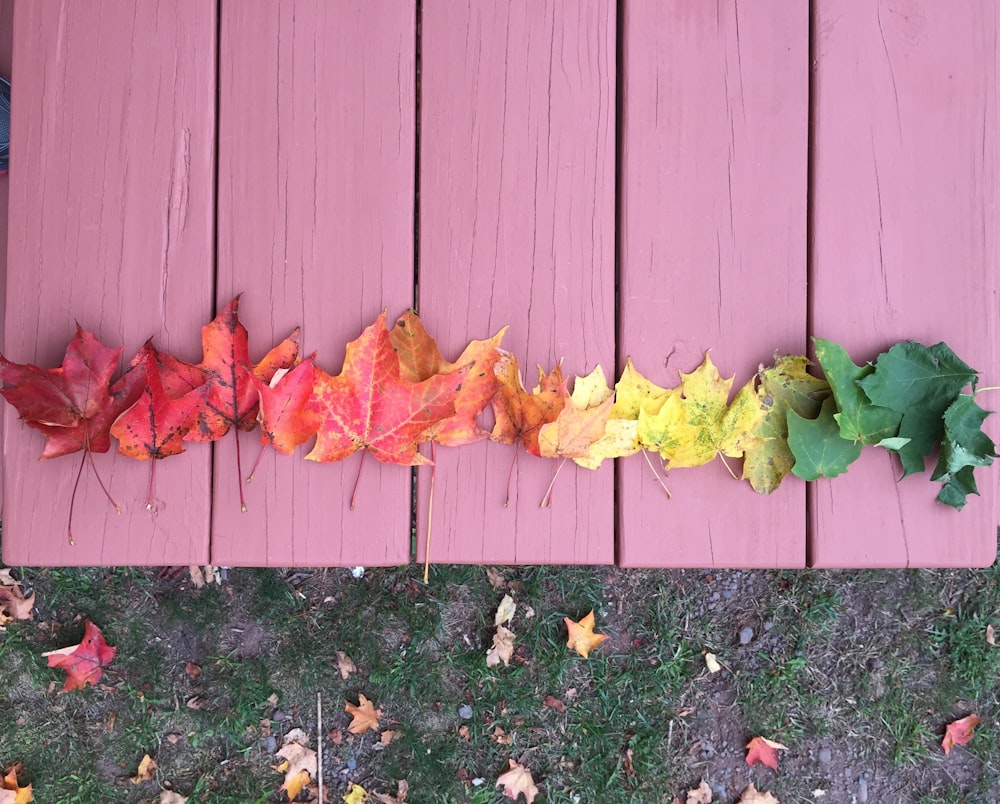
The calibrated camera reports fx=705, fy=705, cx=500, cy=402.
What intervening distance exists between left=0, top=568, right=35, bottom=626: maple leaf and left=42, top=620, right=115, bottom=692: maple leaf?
0.48 ft

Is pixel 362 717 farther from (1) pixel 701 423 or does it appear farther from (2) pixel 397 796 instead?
(1) pixel 701 423

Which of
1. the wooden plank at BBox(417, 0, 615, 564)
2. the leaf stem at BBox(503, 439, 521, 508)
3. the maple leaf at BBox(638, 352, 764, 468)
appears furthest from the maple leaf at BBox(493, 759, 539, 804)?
the maple leaf at BBox(638, 352, 764, 468)

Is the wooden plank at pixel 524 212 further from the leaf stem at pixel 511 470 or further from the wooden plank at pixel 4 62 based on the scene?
the wooden plank at pixel 4 62

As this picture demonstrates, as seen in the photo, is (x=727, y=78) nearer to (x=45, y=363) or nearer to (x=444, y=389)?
(x=444, y=389)

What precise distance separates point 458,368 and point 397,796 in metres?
1.47

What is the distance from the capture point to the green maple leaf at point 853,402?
1366mm

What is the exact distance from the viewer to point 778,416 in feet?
4.62

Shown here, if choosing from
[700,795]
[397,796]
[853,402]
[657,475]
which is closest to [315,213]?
[657,475]

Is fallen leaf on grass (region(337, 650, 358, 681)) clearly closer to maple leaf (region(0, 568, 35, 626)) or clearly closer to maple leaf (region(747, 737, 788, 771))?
maple leaf (region(0, 568, 35, 626))

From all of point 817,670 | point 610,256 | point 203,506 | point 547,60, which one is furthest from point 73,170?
point 817,670

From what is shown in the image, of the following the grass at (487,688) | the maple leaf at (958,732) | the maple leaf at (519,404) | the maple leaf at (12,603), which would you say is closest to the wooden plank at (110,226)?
the maple leaf at (519,404)

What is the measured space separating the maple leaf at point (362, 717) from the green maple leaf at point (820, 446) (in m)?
1.45

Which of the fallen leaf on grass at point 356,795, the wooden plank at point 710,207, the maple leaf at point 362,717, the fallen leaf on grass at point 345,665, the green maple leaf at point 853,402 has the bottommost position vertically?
the fallen leaf on grass at point 356,795

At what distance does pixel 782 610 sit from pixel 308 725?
1495 millimetres
